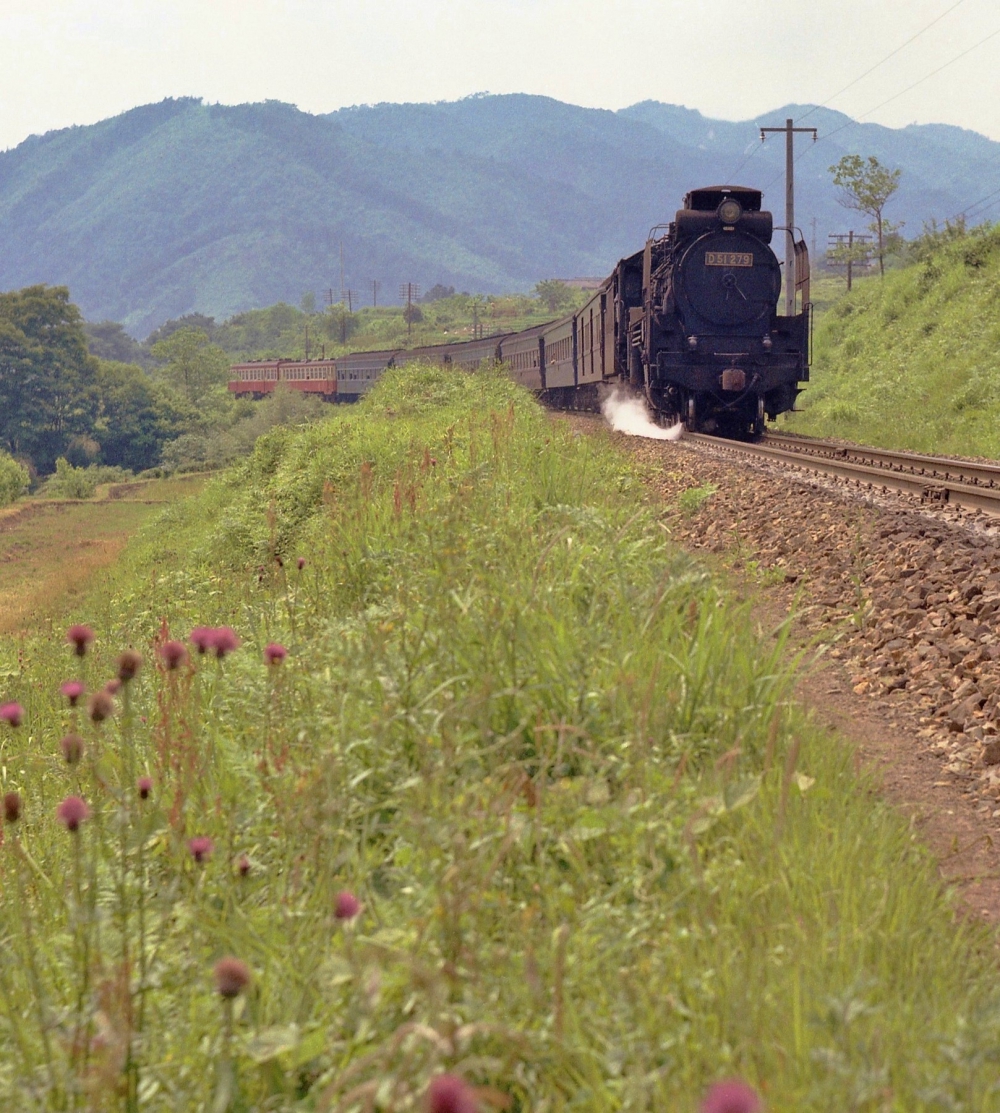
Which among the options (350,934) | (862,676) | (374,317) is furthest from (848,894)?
(374,317)

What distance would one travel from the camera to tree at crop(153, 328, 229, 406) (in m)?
111

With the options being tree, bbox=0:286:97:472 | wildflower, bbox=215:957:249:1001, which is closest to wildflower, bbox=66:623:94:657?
wildflower, bbox=215:957:249:1001

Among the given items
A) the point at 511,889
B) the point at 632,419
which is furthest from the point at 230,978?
the point at 632,419

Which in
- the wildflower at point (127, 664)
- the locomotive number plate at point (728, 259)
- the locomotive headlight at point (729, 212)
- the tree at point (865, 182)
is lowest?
the wildflower at point (127, 664)

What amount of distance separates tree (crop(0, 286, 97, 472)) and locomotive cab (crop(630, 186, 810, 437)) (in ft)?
242

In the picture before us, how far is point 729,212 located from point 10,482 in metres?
48.0

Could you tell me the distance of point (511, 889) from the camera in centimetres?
276

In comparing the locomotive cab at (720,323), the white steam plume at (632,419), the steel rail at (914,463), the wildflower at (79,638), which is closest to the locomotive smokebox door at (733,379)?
the locomotive cab at (720,323)

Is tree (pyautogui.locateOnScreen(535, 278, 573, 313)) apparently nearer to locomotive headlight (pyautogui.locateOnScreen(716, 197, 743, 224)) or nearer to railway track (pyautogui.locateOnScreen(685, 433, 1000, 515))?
locomotive headlight (pyautogui.locateOnScreen(716, 197, 743, 224))

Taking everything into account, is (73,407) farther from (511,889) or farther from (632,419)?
(511,889)

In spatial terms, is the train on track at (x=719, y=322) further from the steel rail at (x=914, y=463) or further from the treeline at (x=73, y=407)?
the treeline at (x=73, y=407)

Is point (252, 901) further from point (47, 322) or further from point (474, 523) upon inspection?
point (47, 322)

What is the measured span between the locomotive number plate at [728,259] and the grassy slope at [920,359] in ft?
13.4

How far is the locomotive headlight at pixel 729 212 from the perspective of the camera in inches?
760
